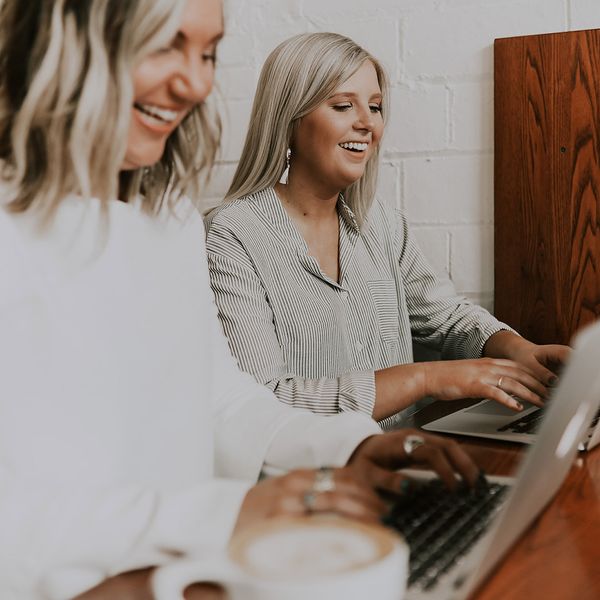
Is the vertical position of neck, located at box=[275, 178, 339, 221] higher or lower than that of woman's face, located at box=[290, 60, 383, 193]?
lower

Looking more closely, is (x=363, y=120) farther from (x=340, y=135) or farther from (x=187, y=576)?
(x=187, y=576)

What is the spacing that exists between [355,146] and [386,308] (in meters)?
0.29

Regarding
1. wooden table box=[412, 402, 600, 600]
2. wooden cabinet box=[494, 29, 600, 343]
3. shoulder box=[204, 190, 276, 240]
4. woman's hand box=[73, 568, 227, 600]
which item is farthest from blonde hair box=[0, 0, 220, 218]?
wooden cabinet box=[494, 29, 600, 343]

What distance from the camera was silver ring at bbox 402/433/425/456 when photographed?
0.61 meters

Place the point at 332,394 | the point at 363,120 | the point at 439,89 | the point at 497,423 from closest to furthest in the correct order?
the point at 497,423
the point at 332,394
the point at 363,120
the point at 439,89

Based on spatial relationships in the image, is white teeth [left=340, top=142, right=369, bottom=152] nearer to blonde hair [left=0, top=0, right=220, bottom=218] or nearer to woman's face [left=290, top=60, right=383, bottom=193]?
woman's face [left=290, top=60, right=383, bottom=193]

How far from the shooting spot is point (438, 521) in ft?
1.78

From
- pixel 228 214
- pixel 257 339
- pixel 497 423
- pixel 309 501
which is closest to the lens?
pixel 309 501

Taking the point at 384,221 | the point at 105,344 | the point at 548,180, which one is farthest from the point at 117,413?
the point at 548,180

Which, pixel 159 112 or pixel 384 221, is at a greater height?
pixel 159 112

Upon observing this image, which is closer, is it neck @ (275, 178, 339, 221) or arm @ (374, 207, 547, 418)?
arm @ (374, 207, 547, 418)

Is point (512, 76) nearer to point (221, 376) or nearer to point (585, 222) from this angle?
point (585, 222)

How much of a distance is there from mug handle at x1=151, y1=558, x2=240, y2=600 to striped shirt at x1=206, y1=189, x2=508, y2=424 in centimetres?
Result: 76

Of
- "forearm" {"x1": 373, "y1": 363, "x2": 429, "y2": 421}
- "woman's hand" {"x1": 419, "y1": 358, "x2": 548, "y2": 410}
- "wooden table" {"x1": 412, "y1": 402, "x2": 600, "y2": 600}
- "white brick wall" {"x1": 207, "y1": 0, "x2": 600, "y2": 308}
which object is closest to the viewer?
"wooden table" {"x1": 412, "y1": 402, "x2": 600, "y2": 600}
